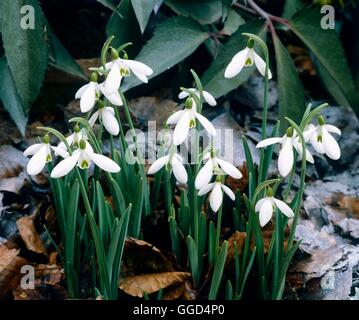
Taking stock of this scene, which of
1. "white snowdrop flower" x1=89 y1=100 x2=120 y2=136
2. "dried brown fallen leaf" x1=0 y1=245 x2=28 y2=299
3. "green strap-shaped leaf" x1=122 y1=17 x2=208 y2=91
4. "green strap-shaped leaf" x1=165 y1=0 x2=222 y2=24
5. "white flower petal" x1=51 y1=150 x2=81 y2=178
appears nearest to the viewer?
"white flower petal" x1=51 y1=150 x2=81 y2=178

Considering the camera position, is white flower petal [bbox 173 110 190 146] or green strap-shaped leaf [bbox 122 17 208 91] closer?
white flower petal [bbox 173 110 190 146]

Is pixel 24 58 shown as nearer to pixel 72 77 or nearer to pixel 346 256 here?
pixel 72 77

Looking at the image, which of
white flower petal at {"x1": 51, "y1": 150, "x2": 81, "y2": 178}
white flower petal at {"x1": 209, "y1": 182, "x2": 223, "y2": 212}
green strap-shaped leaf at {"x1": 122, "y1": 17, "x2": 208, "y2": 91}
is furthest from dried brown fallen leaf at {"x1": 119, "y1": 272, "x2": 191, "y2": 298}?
green strap-shaped leaf at {"x1": 122, "y1": 17, "x2": 208, "y2": 91}

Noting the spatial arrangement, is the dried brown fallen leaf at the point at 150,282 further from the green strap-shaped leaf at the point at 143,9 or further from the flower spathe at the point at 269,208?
the green strap-shaped leaf at the point at 143,9

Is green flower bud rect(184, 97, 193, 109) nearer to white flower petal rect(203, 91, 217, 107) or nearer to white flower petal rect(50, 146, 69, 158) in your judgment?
white flower petal rect(203, 91, 217, 107)

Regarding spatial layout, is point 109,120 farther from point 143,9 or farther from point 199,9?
point 199,9
